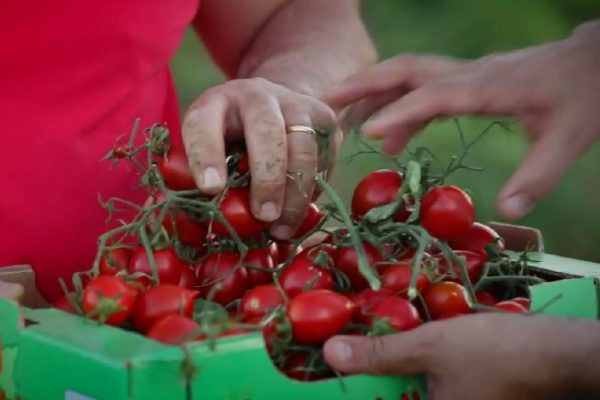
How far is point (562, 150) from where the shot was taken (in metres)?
1.39

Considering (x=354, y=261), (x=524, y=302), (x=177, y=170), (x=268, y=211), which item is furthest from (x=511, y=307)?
(x=177, y=170)

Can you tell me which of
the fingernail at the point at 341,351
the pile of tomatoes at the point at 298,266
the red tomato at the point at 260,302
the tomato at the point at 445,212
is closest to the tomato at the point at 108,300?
the pile of tomatoes at the point at 298,266

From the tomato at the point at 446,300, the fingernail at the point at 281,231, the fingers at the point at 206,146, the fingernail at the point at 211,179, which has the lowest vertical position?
the tomato at the point at 446,300

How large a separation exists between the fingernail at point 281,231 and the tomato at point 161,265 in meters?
0.12

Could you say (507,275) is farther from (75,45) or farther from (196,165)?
(75,45)

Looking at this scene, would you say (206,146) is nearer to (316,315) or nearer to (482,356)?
(316,315)

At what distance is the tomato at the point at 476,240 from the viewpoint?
156 centimetres

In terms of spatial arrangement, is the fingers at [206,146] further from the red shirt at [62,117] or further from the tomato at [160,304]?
the red shirt at [62,117]

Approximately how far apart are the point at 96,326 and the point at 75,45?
1.69 ft

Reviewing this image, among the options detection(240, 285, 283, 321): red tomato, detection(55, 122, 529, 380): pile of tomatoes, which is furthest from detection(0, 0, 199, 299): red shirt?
detection(240, 285, 283, 321): red tomato

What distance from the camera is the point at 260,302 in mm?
1359

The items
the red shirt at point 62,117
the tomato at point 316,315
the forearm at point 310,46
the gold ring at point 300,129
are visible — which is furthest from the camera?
the forearm at point 310,46

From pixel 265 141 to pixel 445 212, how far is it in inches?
8.1

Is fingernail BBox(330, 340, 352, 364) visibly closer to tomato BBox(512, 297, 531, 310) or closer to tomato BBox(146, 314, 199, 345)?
tomato BBox(146, 314, 199, 345)
